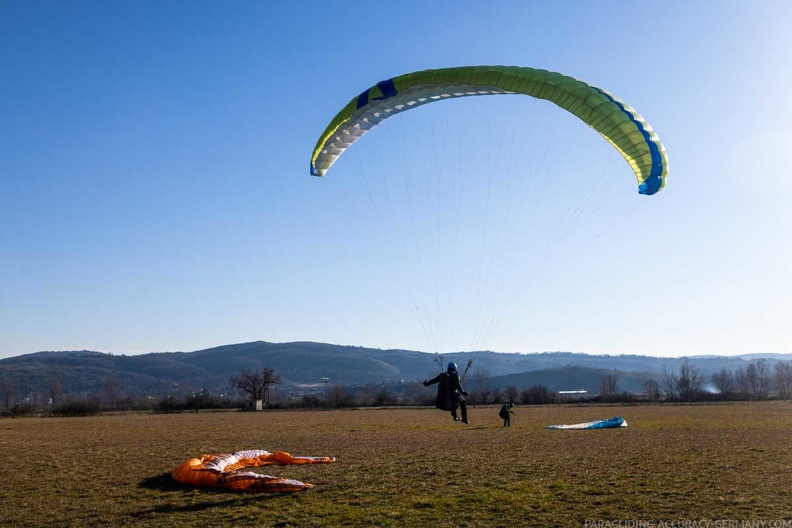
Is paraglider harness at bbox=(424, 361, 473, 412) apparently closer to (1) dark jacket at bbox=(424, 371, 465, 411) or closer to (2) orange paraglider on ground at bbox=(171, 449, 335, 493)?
(1) dark jacket at bbox=(424, 371, 465, 411)

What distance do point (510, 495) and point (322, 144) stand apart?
9.94 metres

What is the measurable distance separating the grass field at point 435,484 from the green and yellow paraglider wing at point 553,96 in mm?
6725

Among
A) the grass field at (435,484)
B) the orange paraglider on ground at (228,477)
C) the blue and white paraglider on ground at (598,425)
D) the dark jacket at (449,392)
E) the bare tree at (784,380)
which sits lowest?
the bare tree at (784,380)

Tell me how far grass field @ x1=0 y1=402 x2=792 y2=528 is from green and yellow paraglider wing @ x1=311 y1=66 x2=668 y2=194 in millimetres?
6725

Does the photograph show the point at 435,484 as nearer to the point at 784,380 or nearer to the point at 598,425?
the point at 598,425

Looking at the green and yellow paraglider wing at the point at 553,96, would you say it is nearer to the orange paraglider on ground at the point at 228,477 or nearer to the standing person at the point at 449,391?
the standing person at the point at 449,391

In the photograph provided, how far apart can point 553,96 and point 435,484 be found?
29.8 feet

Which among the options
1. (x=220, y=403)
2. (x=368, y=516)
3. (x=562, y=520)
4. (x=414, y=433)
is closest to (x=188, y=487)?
(x=368, y=516)

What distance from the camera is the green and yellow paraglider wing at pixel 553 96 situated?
14.3m

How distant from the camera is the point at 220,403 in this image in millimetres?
78125

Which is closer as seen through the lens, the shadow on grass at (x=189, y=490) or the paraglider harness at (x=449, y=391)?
the shadow on grass at (x=189, y=490)

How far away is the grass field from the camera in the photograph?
12.0 m

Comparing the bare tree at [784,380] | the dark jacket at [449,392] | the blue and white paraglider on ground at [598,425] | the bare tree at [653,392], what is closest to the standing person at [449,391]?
the dark jacket at [449,392]

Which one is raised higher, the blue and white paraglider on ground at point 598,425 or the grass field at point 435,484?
the grass field at point 435,484
